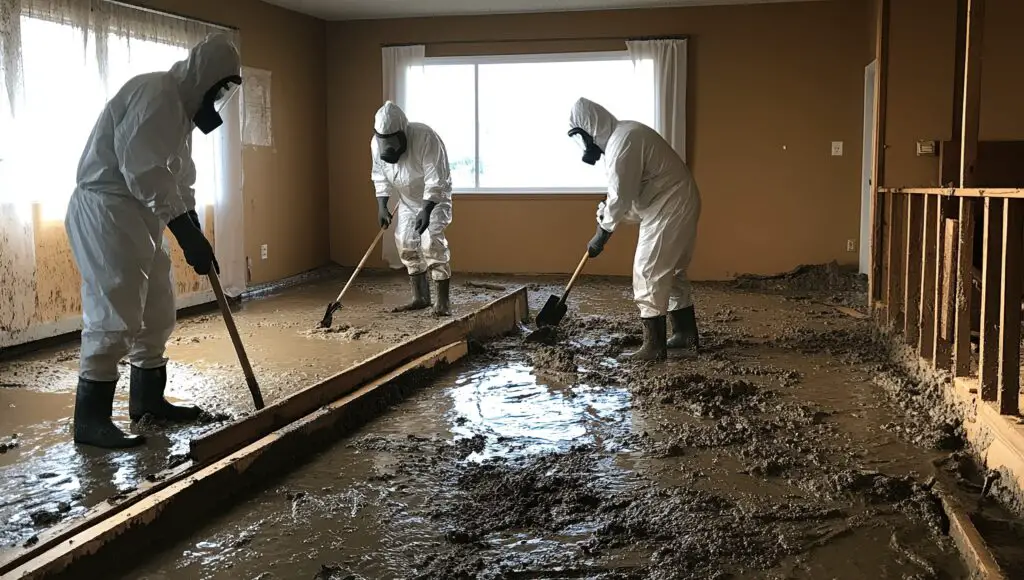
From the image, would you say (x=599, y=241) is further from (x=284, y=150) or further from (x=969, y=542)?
(x=284, y=150)

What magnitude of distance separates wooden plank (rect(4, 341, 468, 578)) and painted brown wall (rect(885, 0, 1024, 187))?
4987 millimetres

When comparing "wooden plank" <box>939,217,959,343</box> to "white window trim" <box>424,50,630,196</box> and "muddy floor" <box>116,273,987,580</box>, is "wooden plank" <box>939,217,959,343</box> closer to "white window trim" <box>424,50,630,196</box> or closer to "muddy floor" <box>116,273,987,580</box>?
"muddy floor" <box>116,273,987,580</box>

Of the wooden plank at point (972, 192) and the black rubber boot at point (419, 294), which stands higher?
the wooden plank at point (972, 192)

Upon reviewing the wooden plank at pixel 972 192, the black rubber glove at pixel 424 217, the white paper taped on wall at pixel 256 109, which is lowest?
the black rubber glove at pixel 424 217

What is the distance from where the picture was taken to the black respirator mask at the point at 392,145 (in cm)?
548

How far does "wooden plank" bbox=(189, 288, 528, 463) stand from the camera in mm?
2697

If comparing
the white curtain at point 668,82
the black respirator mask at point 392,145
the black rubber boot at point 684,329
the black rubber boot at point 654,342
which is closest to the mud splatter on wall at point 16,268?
the black respirator mask at point 392,145

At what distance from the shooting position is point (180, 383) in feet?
13.0

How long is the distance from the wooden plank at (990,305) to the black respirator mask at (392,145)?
3.54 metres

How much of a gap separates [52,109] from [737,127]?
5.37 m

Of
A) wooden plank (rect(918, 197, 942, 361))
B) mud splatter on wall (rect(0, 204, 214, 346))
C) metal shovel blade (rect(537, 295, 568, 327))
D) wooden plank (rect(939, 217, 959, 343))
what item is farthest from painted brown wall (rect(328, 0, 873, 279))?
wooden plank (rect(939, 217, 959, 343))

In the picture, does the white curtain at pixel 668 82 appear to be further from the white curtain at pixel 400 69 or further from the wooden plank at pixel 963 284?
the wooden plank at pixel 963 284

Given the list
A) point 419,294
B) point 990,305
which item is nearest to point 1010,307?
point 990,305

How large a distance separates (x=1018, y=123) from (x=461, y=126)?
179 inches
